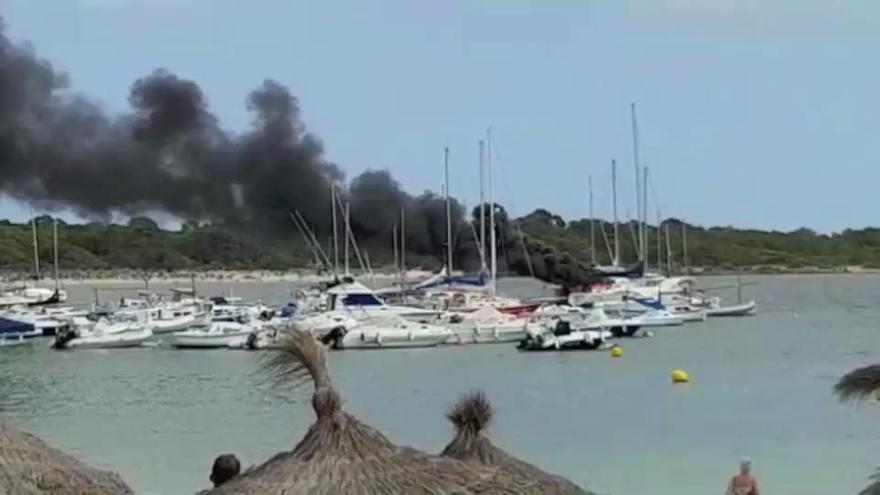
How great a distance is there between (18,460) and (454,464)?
3133 mm

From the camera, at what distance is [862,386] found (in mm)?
7852

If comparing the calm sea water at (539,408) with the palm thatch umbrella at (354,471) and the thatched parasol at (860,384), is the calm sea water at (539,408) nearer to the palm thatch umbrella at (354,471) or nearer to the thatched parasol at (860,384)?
the palm thatch umbrella at (354,471)

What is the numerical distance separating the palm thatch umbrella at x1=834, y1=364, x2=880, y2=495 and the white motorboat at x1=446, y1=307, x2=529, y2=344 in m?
53.4

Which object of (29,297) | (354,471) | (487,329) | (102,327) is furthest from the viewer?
(29,297)

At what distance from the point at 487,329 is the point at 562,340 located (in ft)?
19.7

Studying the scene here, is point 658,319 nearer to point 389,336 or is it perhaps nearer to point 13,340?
point 389,336

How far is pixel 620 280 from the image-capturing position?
85.2 m

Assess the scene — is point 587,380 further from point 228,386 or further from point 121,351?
point 121,351

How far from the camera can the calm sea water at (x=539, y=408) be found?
1150 inches

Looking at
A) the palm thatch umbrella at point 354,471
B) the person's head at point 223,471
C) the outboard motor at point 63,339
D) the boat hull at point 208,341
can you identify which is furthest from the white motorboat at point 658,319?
the palm thatch umbrella at point 354,471

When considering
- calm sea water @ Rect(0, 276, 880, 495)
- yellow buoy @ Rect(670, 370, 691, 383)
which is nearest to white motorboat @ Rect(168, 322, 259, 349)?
calm sea water @ Rect(0, 276, 880, 495)

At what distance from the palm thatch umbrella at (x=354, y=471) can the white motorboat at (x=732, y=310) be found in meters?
73.2

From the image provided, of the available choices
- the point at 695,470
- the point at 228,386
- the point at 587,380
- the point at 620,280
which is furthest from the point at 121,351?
the point at 695,470

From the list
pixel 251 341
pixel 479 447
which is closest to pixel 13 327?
pixel 251 341
